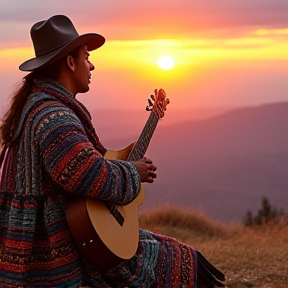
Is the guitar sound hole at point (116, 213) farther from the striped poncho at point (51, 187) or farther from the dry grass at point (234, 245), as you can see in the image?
the dry grass at point (234, 245)

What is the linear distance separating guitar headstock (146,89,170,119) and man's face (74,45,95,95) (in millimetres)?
804

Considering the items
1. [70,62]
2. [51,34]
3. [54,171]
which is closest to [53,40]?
[51,34]

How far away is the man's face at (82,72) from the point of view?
12.4 feet

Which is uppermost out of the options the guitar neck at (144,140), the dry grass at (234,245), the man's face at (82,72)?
the man's face at (82,72)

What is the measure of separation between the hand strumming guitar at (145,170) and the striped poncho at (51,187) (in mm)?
80

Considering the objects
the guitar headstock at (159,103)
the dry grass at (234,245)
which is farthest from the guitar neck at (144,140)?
the dry grass at (234,245)

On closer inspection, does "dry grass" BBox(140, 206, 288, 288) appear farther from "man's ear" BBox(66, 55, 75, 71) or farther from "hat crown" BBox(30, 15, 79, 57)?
"hat crown" BBox(30, 15, 79, 57)

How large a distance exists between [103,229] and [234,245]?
3809 millimetres

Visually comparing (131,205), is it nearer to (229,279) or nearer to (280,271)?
(229,279)

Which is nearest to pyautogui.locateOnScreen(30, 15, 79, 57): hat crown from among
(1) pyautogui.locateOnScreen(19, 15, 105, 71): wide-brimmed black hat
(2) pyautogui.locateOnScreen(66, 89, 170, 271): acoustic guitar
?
(1) pyautogui.locateOnScreen(19, 15, 105, 71): wide-brimmed black hat

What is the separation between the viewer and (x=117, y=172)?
3594 millimetres

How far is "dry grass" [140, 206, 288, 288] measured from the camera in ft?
17.7

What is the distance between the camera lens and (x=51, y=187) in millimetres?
3617

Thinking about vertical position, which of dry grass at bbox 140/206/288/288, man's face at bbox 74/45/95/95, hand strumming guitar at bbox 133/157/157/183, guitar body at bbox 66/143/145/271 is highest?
man's face at bbox 74/45/95/95
